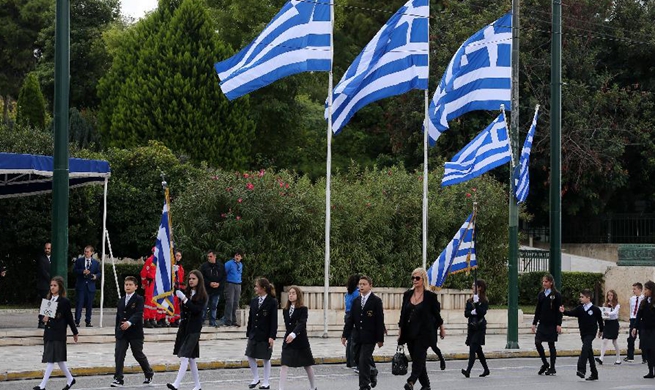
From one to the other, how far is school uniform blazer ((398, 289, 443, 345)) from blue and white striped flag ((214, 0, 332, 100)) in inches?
346

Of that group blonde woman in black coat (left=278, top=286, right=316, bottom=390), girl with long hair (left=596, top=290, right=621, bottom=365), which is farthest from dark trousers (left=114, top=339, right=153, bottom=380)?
girl with long hair (left=596, top=290, right=621, bottom=365)

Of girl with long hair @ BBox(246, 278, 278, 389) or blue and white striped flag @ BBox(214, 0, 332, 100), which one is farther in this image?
blue and white striped flag @ BBox(214, 0, 332, 100)

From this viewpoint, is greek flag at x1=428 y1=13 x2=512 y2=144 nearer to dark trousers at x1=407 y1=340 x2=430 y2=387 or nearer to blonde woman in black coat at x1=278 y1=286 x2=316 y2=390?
blonde woman in black coat at x1=278 y1=286 x2=316 y2=390

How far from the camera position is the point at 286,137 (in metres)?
58.7

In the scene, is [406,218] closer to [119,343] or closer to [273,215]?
[273,215]

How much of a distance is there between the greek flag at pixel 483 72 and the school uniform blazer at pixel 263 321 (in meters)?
10.1

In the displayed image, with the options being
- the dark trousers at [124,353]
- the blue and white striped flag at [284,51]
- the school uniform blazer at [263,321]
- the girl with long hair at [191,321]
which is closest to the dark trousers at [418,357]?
the school uniform blazer at [263,321]

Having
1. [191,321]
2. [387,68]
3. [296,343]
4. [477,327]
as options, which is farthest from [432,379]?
[387,68]

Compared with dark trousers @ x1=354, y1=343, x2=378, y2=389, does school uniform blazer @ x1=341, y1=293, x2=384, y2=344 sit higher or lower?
higher

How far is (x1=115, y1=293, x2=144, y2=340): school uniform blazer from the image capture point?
690 inches

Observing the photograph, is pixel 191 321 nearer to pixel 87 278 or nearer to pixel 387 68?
pixel 87 278

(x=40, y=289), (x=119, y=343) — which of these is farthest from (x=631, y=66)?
(x=119, y=343)

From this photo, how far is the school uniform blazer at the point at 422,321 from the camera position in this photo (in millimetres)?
16203

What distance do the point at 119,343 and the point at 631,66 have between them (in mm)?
37577
